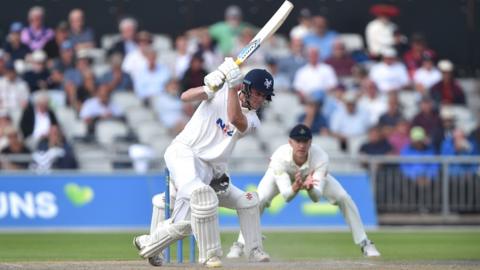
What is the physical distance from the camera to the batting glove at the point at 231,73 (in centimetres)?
1059

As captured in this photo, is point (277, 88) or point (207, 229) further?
point (277, 88)

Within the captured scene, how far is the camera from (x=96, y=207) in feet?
65.4

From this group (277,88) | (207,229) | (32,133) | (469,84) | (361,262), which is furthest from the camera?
(469,84)

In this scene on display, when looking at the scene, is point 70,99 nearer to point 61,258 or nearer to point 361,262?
point 61,258

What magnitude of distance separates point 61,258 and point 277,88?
9.80 meters

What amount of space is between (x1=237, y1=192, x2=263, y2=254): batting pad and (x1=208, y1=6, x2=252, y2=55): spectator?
439 inches

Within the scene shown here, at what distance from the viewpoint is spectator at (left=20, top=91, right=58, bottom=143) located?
20.7 metres

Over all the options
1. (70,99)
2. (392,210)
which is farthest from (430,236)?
(70,99)

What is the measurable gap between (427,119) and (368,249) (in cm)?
828

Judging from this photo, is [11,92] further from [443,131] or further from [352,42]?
[443,131]

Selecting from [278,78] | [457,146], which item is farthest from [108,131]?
[457,146]

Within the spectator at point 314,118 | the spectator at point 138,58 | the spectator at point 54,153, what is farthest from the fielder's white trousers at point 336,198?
the spectator at point 138,58

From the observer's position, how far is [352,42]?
944 inches

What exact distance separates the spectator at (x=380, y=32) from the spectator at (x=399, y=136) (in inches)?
84.3
